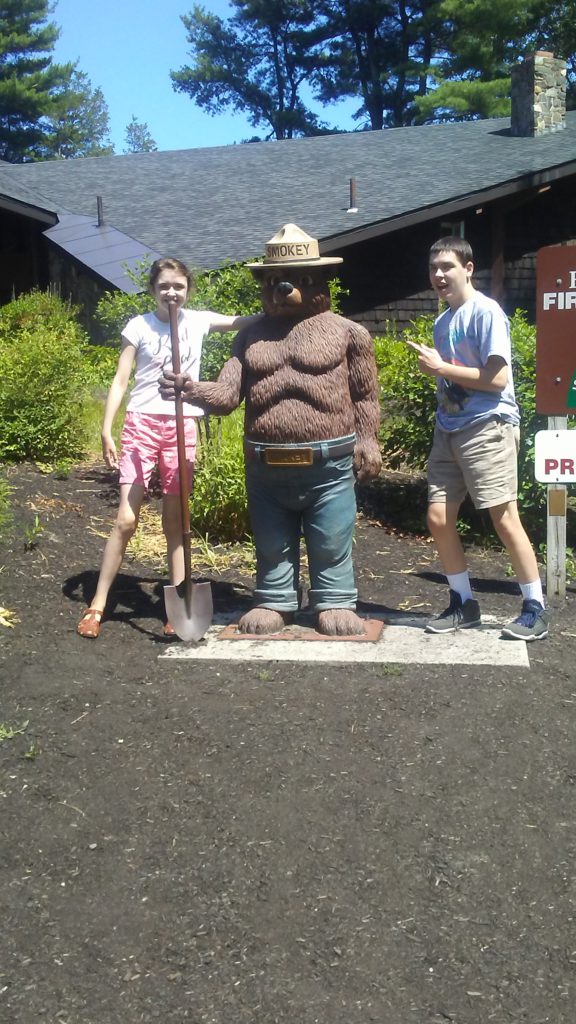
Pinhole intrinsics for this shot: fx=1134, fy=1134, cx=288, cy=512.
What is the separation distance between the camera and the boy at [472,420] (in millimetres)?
4578

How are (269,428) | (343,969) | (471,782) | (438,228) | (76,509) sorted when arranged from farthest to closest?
(438,228) → (76,509) → (269,428) → (471,782) → (343,969)

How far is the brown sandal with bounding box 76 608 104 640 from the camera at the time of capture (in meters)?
4.88

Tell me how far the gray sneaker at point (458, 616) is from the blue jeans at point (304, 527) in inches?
15.6

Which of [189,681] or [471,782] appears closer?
[471,782]

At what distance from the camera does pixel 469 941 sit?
2.74 metres

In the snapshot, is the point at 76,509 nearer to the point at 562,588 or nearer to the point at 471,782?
the point at 562,588

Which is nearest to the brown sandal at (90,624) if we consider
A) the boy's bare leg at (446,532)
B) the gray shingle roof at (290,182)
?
the boy's bare leg at (446,532)

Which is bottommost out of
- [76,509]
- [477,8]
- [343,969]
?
[343,969]

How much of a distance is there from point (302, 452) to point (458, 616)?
104cm

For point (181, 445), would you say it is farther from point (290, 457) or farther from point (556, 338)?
point (556, 338)

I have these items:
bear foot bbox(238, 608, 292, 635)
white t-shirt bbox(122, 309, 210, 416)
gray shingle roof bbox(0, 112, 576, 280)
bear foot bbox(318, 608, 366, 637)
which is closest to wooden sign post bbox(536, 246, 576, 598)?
bear foot bbox(318, 608, 366, 637)

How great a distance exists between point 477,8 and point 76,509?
1109 inches

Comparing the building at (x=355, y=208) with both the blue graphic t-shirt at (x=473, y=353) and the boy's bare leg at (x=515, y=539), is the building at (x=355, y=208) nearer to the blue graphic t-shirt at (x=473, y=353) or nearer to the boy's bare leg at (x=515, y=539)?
the blue graphic t-shirt at (x=473, y=353)

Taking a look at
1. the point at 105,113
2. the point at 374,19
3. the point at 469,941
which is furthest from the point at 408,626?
the point at 105,113
